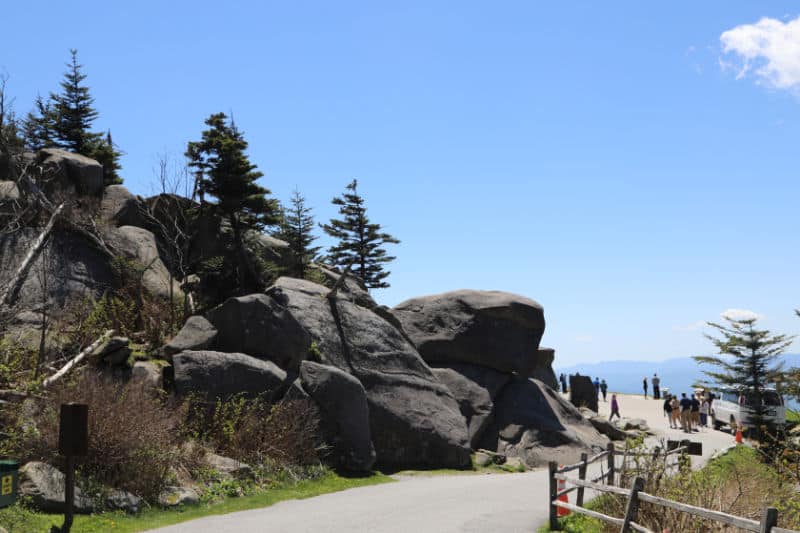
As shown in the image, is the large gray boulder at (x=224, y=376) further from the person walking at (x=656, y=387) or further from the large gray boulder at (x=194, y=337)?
the person walking at (x=656, y=387)

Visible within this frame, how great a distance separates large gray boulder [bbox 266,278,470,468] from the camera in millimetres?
23844

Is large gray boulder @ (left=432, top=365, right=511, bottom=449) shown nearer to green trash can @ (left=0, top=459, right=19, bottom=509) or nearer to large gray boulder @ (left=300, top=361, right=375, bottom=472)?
large gray boulder @ (left=300, top=361, right=375, bottom=472)

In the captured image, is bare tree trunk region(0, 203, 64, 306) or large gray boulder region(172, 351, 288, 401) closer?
large gray boulder region(172, 351, 288, 401)

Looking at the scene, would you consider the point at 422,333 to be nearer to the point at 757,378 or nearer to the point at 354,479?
the point at 354,479

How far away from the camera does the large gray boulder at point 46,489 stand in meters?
13.5

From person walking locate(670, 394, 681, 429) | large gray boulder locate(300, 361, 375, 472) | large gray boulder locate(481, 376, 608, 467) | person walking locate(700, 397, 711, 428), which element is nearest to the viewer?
large gray boulder locate(300, 361, 375, 472)

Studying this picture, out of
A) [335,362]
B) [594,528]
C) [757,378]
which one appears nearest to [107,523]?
[594,528]

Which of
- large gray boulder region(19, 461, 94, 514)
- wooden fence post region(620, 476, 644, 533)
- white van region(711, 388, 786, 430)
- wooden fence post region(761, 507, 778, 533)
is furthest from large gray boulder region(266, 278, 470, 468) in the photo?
wooden fence post region(761, 507, 778, 533)

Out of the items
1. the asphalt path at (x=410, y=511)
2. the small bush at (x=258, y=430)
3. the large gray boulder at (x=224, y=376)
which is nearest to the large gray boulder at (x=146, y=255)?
the large gray boulder at (x=224, y=376)

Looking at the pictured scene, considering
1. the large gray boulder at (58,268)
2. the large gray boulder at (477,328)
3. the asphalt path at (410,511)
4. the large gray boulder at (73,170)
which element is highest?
the large gray boulder at (73,170)

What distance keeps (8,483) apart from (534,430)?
2138 centimetres

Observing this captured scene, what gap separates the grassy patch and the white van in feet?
62.4

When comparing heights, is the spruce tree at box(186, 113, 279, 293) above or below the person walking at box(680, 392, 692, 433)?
above

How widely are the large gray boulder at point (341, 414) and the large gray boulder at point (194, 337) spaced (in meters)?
2.96
